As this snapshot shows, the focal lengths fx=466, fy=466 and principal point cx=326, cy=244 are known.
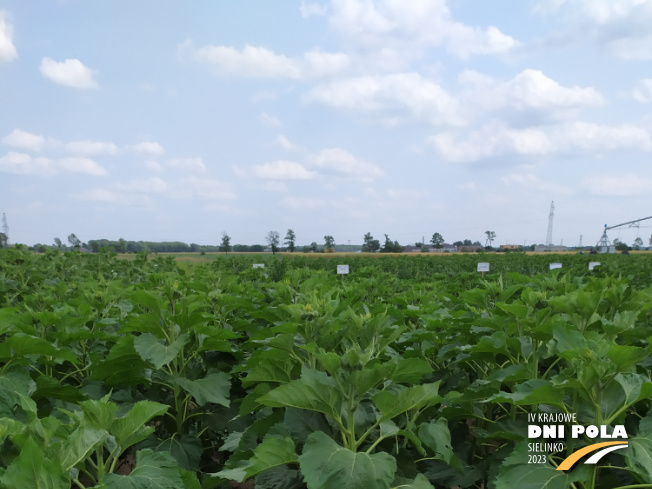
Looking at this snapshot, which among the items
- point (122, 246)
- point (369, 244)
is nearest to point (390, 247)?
point (369, 244)

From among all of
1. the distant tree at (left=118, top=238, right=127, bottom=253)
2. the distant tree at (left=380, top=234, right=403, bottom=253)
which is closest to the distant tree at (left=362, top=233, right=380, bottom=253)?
the distant tree at (left=380, top=234, right=403, bottom=253)

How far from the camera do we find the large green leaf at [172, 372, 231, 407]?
9.71 ft

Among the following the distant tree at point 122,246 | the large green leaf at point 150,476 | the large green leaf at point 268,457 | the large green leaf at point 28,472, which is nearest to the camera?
the large green leaf at point 28,472

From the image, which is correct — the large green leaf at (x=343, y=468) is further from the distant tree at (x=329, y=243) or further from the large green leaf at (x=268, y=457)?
the distant tree at (x=329, y=243)

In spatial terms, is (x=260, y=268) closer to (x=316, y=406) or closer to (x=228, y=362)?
(x=228, y=362)

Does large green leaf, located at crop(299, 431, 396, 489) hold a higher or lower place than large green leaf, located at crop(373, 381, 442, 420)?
lower

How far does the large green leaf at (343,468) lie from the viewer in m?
1.74

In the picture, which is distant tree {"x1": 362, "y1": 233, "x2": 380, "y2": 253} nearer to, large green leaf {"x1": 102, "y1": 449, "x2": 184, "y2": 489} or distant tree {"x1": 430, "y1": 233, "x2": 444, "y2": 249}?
distant tree {"x1": 430, "y1": 233, "x2": 444, "y2": 249}

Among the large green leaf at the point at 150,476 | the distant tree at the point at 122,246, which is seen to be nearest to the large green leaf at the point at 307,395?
the large green leaf at the point at 150,476

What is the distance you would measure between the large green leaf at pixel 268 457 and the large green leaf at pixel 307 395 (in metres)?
0.17

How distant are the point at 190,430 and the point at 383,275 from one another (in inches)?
251

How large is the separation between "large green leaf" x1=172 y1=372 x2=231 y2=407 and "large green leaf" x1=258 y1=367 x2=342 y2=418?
3.76 feet

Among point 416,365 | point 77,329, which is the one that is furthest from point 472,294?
point 77,329

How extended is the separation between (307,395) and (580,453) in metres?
1.34
